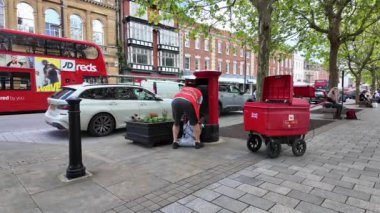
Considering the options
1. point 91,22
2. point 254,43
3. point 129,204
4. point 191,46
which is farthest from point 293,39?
point 191,46

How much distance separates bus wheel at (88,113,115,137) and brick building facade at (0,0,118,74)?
19.3m

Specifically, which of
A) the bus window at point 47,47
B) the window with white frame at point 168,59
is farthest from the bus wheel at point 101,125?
the window with white frame at point 168,59

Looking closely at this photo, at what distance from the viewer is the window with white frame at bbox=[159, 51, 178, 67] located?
32844 mm

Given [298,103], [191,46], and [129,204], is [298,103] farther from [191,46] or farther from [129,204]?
[191,46]

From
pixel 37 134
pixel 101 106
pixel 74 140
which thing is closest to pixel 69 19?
pixel 37 134

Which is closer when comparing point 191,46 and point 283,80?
point 283,80

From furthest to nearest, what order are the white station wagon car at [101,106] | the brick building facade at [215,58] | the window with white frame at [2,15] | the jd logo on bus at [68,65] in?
1. the brick building facade at [215,58]
2. the window with white frame at [2,15]
3. the jd logo on bus at [68,65]
4. the white station wagon car at [101,106]

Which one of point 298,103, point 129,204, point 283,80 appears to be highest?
point 283,80

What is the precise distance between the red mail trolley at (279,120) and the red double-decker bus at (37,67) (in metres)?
12.1

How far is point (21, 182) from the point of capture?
3.69 meters

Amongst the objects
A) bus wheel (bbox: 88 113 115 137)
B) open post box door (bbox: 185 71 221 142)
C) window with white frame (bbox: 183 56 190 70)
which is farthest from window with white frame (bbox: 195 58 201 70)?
open post box door (bbox: 185 71 221 142)

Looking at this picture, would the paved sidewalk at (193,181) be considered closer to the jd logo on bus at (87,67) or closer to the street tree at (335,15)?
the street tree at (335,15)

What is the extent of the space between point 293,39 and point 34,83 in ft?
48.2

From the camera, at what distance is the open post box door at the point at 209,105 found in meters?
6.22
